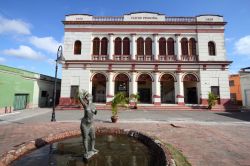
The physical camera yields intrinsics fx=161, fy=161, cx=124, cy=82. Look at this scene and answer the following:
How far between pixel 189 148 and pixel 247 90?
2159 centimetres

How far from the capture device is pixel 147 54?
73.7 ft

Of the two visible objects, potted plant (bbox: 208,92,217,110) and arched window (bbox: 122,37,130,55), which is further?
arched window (bbox: 122,37,130,55)

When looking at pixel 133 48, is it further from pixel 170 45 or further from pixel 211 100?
pixel 211 100

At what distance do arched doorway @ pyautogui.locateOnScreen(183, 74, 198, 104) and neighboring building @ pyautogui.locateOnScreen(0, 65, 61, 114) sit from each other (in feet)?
65.9

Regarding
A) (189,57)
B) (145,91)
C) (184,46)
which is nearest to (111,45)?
(145,91)

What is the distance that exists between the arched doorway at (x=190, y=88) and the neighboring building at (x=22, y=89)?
65.9 ft

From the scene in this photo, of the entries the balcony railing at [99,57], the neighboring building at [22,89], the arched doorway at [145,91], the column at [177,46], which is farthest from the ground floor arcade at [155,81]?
the neighboring building at [22,89]

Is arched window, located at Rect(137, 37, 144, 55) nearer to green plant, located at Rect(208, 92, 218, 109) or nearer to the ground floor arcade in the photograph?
the ground floor arcade

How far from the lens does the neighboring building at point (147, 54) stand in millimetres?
21422

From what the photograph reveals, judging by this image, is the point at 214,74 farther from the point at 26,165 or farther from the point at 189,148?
the point at 26,165

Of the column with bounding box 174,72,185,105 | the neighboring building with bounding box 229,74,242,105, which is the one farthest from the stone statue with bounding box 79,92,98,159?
the neighboring building with bounding box 229,74,242,105

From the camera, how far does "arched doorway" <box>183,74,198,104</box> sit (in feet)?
72.1

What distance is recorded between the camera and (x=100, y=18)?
23.0 m

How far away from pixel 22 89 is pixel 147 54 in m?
16.3
